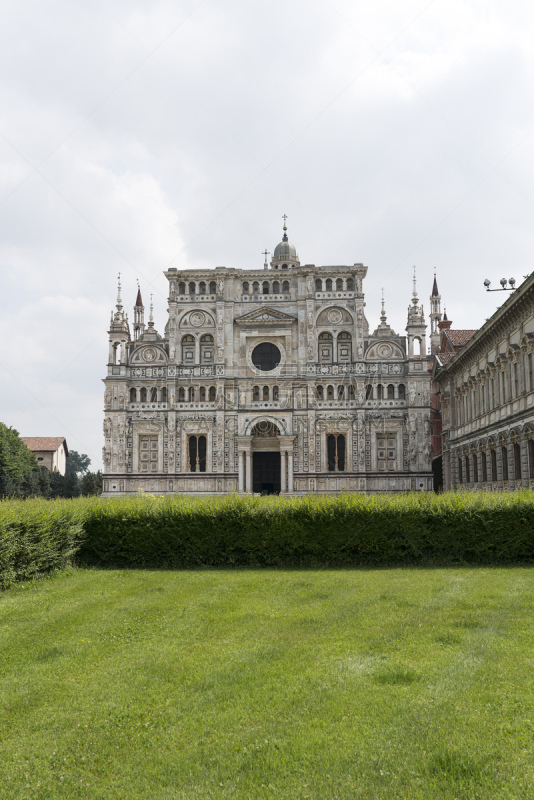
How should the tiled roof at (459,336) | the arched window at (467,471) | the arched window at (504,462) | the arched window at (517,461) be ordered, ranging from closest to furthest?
the arched window at (517,461) < the arched window at (504,462) < the arched window at (467,471) < the tiled roof at (459,336)

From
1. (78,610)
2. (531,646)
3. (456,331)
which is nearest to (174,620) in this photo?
(78,610)

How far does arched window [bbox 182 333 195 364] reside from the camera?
186 feet

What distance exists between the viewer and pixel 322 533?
1906cm

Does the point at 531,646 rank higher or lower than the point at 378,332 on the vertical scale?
lower

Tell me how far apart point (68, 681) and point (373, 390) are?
47299 mm

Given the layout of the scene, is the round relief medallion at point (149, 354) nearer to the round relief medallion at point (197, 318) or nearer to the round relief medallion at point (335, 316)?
the round relief medallion at point (197, 318)

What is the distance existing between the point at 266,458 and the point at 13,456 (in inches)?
1168

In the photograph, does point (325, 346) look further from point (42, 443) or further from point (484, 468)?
point (42, 443)

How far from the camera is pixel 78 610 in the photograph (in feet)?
42.8

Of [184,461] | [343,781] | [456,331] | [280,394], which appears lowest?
[343,781]

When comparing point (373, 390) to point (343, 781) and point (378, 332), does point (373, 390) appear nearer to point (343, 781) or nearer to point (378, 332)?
point (378, 332)

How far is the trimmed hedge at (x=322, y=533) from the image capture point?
1891cm

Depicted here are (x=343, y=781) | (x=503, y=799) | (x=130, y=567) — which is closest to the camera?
(x=503, y=799)

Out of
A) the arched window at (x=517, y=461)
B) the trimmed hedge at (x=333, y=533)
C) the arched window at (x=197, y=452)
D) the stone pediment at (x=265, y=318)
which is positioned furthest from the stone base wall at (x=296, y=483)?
the trimmed hedge at (x=333, y=533)
